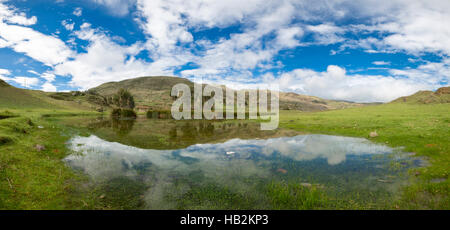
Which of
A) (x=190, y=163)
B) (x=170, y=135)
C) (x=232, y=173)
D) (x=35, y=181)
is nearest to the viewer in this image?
(x=35, y=181)

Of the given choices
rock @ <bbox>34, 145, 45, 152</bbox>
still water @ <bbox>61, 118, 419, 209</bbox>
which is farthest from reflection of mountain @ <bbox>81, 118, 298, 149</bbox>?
rock @ <bbox>34, 145, 45, 152</bbox>

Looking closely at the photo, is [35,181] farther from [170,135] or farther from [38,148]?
[170,135]

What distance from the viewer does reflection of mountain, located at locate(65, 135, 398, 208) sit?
1234 cm

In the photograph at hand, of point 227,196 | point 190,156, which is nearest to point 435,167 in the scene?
point 227,196

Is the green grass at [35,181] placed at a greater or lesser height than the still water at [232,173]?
greater

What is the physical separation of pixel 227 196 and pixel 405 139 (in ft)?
88.0

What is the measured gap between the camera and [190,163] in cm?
1672

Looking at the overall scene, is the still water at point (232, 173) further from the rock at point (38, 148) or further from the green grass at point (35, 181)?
the rock at point (38, 148)

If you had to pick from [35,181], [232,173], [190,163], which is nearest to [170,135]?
[190,163]

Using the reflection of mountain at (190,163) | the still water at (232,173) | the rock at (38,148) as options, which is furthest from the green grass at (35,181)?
the reflection of mountain at (190,163)

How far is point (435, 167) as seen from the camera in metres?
13.3

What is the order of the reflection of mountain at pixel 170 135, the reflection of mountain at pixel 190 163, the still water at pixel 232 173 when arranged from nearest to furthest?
the still water at pixel 232 173, the reflection of mountain at pixel 190 163, the reflection of mountain at pixel 170 135

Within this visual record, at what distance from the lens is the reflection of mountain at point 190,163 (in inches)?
486
